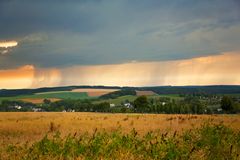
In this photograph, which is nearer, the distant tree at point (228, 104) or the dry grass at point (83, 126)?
the dry grass at point (83, 126)

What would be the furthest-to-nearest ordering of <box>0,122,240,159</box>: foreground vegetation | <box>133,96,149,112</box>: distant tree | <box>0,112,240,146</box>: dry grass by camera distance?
<box>133,96,149,112</box>: distant tree → <box>0,112,240,146</box>: dry grass → <box>0,122,240,159</box>: foreground vegetation

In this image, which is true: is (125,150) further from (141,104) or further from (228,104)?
(141,104)

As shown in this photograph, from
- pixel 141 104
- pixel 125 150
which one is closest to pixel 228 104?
pixel 141 104

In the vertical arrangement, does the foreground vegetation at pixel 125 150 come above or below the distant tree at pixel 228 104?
above

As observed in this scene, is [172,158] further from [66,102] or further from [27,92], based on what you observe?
[27,92]

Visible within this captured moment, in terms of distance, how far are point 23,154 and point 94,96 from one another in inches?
6334

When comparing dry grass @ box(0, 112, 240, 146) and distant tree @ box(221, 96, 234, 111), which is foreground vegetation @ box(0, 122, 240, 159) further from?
distant tree @ box(221, 96, 234, 111)

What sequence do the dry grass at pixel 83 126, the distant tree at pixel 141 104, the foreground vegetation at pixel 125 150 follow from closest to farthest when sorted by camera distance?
the foreground vegetation at pixel 125 150, the dry grass at pixel 83 126, the distant tree at pixel 141 104

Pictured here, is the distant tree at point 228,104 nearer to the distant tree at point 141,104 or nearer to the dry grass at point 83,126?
the distant tree at point 141,104

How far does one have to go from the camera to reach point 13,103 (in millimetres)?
142500

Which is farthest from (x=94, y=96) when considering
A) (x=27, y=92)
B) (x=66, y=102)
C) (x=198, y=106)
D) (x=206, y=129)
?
(x=206, y=129)

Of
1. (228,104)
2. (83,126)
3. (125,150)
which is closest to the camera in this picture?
(125,150)

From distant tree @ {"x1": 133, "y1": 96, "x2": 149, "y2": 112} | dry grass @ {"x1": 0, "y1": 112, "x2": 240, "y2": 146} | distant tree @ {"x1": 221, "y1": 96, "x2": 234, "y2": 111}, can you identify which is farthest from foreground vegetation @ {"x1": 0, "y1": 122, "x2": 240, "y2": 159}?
distant tree @ {"x1": 133, "y1": 96, "x2": 149, "y2": 112}

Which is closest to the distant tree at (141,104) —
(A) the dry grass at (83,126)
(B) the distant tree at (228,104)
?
(B) the distant tree at (228,104)
